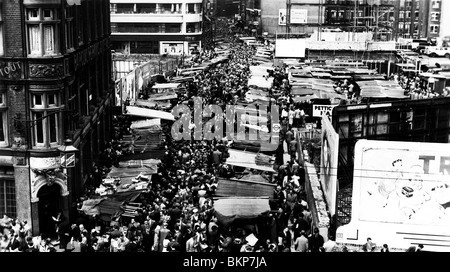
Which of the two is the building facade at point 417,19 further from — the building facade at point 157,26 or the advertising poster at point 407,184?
the advertising poster at point 407,184

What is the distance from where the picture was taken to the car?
94.6 feet

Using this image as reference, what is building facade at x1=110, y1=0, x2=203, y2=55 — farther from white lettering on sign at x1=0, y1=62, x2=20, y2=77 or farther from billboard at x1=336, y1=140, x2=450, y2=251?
billboard at x1=336, y1=140, x2=450, y2=251

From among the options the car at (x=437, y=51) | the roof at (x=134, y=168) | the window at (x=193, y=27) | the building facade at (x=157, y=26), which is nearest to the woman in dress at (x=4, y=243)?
the roof at (x=134, y=168)

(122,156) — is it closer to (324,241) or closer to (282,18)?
(324,241)

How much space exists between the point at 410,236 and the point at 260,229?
1.85m

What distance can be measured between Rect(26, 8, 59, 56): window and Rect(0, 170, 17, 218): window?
1.54m

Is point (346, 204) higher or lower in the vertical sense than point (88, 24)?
lower

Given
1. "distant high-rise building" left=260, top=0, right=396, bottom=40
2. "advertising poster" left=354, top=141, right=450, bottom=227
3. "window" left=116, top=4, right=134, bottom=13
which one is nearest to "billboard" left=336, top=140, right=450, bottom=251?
"advertising poster" left=354, top=141, right=450, bottom=227

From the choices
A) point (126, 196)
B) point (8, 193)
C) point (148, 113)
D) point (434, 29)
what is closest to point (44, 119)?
point (8, 193)

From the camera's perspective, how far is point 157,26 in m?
37.2

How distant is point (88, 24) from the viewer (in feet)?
40.1

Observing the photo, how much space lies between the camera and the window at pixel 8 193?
26.9ft

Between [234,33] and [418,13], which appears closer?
[418,13]
